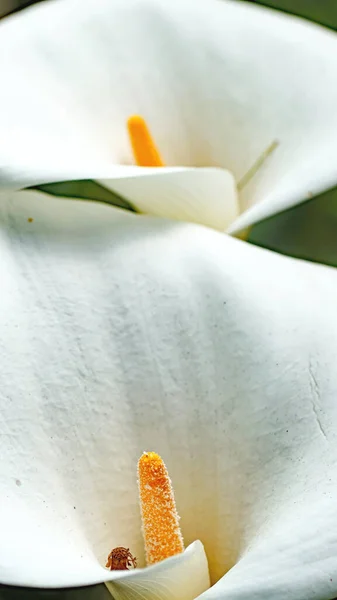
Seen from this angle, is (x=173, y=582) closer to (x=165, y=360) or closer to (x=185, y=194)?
(x=165, y=360)

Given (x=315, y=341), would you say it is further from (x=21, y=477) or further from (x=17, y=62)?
(x=17, y=62)

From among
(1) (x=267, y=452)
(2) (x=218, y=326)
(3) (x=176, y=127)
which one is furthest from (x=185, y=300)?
(3) (x=176, y=127)

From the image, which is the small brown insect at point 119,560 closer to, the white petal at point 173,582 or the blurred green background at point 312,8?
the white petal at point 173,582

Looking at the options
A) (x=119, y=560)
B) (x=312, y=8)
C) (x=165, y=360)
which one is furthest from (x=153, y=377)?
(x=312, y=8)

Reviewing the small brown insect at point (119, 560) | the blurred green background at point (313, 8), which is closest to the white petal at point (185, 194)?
the small brown insect at point (119, 560)

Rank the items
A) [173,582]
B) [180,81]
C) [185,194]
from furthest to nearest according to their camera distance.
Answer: [180,81] < [185,194] < [173,582]

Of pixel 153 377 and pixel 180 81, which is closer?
pixel 153 377

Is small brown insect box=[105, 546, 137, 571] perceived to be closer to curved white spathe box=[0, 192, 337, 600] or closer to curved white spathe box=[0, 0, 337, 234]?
curved white spathe box=[0, 192, 337, 600]
